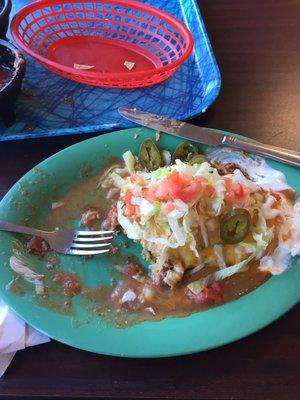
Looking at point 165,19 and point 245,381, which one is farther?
point 165,19

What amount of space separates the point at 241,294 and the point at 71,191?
47cm

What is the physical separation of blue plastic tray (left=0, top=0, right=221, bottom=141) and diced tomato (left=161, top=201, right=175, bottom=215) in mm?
356

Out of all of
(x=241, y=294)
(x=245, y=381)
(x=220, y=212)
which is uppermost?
(x=220, y=212)

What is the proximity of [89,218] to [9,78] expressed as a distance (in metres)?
0.53

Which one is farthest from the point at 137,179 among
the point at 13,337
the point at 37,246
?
the point at 13,337

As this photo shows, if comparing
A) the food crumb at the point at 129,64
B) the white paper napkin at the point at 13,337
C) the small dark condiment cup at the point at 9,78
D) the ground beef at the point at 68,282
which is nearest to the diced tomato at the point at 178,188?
the ground beef at the point at 68,282

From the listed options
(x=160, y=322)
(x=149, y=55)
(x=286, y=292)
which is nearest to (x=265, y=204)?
(x=286, y=292)

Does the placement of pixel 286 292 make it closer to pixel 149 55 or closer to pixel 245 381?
pixel 245 381

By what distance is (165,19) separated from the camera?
160 centimetres

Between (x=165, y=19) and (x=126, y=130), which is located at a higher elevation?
(x=165, y=19)

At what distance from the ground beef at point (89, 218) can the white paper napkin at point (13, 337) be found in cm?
26

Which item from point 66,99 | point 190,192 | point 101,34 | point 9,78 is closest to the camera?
point 190,192

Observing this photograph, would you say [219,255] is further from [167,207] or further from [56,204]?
[56,204]

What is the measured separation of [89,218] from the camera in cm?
110
